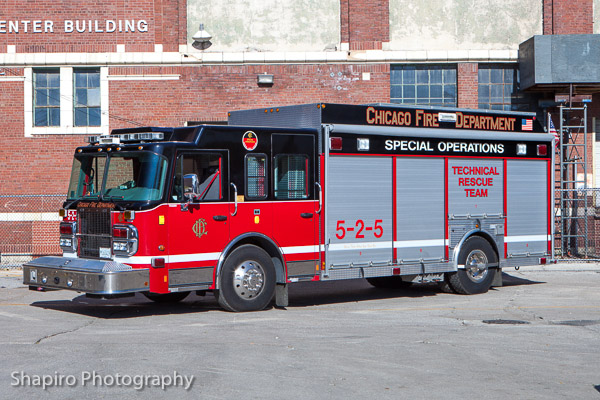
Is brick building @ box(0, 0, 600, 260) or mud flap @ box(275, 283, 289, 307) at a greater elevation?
brick building @ box(0, 0, 600, 260)

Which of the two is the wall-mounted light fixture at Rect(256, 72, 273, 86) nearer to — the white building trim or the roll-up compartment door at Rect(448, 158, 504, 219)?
the white building trim

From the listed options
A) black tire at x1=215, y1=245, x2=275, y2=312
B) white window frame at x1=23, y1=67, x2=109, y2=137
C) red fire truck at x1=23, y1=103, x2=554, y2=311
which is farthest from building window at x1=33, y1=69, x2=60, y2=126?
black tire at x1=215, y1=245, x2=275, y2=312

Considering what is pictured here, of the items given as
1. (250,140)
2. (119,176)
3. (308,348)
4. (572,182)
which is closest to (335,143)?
(250,140)

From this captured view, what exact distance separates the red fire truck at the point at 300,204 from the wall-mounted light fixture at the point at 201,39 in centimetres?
902

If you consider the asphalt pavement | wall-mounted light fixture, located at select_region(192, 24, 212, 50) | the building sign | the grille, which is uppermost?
the building sign

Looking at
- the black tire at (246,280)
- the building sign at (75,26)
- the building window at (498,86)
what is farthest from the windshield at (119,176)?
the building window at (498,86)

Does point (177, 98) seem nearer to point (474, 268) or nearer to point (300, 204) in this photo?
point (474, 268)

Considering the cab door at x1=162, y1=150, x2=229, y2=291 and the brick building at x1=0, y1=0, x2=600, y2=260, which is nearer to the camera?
the cab door at x1=162, y1=150, x2=229, y2=291

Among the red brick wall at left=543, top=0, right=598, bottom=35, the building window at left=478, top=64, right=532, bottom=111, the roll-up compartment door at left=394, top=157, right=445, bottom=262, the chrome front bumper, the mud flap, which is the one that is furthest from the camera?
the building window at left=478, top=64, right=532, bottom=111

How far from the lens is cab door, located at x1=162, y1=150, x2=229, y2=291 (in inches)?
454

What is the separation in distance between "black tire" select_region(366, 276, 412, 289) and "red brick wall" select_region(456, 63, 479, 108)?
8479 millimetres

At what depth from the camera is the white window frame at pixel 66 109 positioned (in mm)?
22531

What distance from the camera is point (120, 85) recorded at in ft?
74.4

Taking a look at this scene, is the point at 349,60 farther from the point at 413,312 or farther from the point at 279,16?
the point at 413,312
